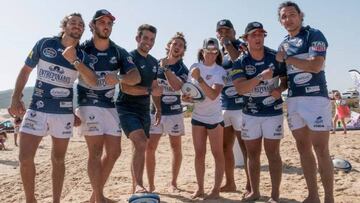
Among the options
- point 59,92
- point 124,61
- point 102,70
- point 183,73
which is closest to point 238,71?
point 183,73

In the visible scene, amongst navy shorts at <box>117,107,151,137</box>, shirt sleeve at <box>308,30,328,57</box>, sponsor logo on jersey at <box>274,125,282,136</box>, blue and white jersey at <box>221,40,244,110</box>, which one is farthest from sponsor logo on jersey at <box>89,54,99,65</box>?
shirt sleeve at <box>308,30,328,57</box>

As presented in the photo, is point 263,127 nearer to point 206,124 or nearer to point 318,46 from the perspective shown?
point 206,124

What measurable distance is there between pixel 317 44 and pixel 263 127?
4.48ft

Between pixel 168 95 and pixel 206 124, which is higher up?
pixel 168 95

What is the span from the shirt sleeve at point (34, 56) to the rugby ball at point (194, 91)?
2.14 metres

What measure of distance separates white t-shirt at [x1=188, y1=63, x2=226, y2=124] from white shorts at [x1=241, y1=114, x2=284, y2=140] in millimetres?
529

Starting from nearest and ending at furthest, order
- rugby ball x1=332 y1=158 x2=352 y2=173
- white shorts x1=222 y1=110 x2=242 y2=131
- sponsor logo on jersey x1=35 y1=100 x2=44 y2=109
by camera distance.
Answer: sponsor logo on jersey x1=35 y1=100 x2=44 y2=109 → white shorts x1=222 y1=110 x2=242 y2=131 → rugby ball x1=332 y1=158 x2=352 y2=173

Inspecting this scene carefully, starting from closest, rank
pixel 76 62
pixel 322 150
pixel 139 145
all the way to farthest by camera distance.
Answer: pixel 76 62, pixel 322 150, pixel 139 145

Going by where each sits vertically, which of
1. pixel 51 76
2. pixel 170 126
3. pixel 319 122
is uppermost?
pixel 51 76

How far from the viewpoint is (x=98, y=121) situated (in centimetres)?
538

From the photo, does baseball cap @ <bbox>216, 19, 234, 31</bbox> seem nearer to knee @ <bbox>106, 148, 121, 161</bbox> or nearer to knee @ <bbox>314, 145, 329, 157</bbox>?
knee @ <bbox>314, 145, 329, 157</bbox>

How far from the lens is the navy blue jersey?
18.9ft

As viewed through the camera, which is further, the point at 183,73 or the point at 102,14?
the point at 183,73

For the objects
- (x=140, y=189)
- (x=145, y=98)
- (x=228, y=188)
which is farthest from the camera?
(x=228, y=188)
